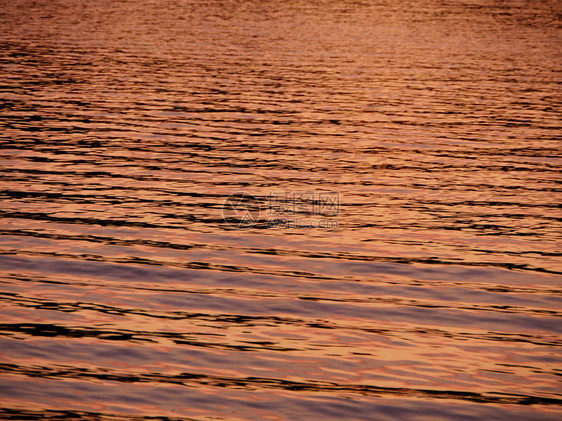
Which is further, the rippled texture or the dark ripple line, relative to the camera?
the dark ripple line

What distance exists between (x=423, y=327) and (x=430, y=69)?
29121 mm

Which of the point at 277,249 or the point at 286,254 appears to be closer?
the point at 286,254

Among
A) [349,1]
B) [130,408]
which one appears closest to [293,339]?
[130,408]

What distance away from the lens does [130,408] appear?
946cm

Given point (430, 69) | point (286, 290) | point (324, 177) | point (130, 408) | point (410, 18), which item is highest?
point (410, 18)

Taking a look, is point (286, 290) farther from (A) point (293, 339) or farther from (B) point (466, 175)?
(B) point (466, 175)

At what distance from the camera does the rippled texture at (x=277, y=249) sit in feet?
33.3

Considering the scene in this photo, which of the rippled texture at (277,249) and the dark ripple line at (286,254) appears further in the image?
the dark ripple line at (286,254)

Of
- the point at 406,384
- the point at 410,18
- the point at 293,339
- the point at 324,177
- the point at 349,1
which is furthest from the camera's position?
the point at 349,1

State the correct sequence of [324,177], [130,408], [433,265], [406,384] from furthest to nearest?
[324,177] → [433,265] → [406,384] → [130,408]

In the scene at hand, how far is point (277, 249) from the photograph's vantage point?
610 inches

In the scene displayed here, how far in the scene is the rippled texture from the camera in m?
10.1

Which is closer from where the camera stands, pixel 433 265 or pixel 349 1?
pixel 433 265

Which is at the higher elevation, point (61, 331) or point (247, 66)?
point (247, 66)
